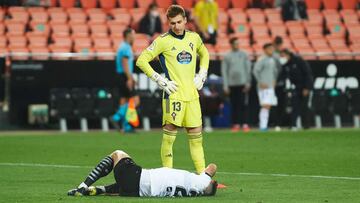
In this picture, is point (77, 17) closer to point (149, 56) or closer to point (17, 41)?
point (17, 41)

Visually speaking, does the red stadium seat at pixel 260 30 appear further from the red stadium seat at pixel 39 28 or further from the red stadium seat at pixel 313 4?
the red stadium seat at pixel 39 28

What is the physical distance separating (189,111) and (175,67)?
22.3 inches

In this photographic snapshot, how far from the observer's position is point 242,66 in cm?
2683

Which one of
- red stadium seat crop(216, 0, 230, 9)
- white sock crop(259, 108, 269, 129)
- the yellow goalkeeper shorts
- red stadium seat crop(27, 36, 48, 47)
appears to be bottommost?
white sock crop(259, 108, 269, 129)

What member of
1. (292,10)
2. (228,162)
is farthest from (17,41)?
(228,162)

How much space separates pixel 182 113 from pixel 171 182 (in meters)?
1.90

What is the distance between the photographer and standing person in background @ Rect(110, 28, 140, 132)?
25.1 meters

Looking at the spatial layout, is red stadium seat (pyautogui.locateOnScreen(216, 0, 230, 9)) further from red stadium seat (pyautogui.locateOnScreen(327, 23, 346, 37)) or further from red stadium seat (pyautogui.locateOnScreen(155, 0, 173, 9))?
red stadium seat (pyautogui.locateOnScreen(327, 23, 346, 37))

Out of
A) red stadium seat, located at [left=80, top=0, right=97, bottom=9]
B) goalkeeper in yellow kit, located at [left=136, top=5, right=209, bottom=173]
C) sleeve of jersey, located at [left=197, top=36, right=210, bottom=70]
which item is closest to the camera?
goalkeeper in yellow kit, located at [left=136, top=5, right=209, bottom=173]

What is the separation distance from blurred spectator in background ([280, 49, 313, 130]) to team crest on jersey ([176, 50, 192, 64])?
1393 centimetres

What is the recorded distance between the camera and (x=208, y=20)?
2978cm

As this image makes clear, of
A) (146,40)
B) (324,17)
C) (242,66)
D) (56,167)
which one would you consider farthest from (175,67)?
(324,17)

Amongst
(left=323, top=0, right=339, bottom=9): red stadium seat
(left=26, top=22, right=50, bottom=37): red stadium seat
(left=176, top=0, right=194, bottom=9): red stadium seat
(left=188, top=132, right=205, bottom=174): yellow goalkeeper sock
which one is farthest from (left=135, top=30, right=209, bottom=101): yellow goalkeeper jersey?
(left=323, top=0, right=339, bottom=9): red stadium seat

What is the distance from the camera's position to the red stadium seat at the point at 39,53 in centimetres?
2696
